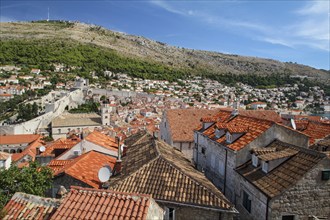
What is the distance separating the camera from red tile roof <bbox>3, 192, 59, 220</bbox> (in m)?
7.02

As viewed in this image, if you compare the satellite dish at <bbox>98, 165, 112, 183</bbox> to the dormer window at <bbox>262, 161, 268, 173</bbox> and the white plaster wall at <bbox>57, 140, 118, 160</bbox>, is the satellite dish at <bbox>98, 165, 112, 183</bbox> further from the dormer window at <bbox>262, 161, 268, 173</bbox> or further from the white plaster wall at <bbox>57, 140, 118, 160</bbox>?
the white plaster wall at <bbox>57, 140, 118, 160</bbox>

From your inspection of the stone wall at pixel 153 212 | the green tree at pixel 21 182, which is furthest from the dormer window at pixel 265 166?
the green tree at pixel 21 182

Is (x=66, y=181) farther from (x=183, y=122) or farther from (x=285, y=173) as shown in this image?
(x=183, y=122)

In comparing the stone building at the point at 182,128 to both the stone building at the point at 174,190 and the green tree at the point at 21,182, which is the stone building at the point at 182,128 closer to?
the stone building at the point at 174,190

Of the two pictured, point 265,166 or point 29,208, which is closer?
point 29,208

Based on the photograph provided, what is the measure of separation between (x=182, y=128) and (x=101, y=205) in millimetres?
20074

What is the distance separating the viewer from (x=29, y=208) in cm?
729

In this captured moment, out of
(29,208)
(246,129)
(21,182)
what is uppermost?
(246,129)

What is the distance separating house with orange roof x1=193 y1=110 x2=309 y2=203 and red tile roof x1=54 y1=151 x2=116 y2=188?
676cm

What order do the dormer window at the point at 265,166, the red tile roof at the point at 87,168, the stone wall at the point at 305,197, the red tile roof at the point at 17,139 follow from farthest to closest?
the red tile roof at the point at 17,139
the red tile roof at the point at 87,168
the dormer window at the point at 265,166
the stone wall at the point at 305,197

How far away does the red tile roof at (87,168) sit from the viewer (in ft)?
47.5

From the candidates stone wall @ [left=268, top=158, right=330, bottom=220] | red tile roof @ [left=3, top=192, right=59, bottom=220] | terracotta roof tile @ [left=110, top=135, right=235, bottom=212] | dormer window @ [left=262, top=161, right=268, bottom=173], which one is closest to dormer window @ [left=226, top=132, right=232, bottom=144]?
dormer window @ [left=262, top=161, right=268, bottom=173]

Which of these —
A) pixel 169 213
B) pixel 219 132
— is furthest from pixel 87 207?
pixel 219 132

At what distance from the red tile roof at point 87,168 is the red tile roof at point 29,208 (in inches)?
257
